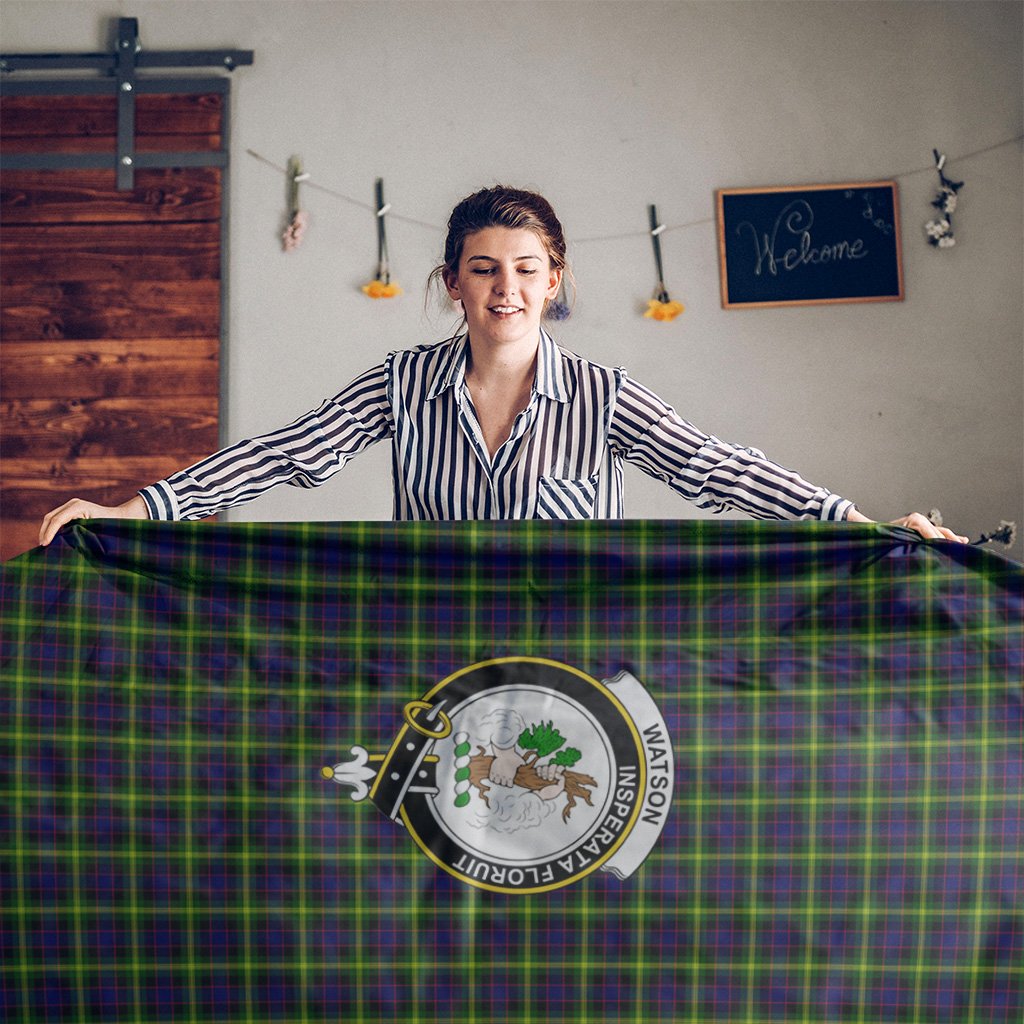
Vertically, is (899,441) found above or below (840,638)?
above

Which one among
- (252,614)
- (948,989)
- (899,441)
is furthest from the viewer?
(899,441)

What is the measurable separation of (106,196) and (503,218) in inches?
69.8

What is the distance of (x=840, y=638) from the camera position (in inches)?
55.6

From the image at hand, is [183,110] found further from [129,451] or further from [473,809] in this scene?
[473,809]

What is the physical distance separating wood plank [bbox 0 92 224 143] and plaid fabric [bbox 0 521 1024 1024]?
207 cm

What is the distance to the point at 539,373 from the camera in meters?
1.87

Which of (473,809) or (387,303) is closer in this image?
(473,809)

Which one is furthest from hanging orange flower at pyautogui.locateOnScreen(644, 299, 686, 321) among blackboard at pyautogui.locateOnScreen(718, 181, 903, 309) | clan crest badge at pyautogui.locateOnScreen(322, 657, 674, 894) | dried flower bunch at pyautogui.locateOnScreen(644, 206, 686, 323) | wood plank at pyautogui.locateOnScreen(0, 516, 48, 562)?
clan crest badge at pyautogui.locateOnScreen(322, 657, 674, 894)

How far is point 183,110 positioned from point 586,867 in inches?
102

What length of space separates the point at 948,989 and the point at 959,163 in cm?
Answer: 240

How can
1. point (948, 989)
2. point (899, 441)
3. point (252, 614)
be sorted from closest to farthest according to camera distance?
point (948, 989) < point (252, 614) < point (899, 441)

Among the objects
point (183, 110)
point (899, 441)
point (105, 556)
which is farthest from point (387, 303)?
point (105, 556)

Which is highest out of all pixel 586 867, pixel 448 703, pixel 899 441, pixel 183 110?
pixel 183 110

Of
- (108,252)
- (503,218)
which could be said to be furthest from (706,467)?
(108,252)
